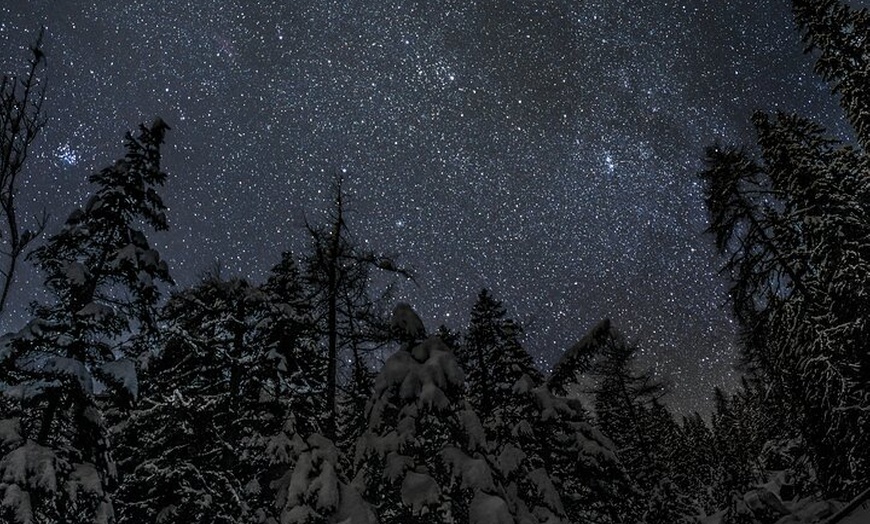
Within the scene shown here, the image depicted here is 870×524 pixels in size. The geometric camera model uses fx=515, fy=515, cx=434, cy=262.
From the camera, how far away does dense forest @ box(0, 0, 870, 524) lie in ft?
24.5

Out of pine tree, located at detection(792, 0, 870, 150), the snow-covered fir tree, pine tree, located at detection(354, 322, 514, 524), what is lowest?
pine tree, located at detection(354, 322, 514, 524)

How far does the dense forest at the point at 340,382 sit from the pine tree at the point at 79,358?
36 millimetres

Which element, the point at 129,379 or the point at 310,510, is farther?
the point at 129,379

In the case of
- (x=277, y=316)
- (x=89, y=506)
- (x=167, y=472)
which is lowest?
(x=89, y=506)

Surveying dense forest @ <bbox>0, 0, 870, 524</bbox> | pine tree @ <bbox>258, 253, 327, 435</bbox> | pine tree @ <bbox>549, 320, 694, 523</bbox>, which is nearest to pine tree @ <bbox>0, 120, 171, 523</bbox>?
dense forest @ <bbox>0, 0, 870, 524</bbox>

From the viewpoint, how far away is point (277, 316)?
12.2m

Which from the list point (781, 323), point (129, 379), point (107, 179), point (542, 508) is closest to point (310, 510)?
point (129, 379)

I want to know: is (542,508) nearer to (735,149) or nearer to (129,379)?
(129,379)

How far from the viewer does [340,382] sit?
1249cm

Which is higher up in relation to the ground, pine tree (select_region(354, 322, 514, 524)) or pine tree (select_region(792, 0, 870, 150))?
pine tree (select_region(792, 0, 870, 150))

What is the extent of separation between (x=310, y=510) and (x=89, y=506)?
3576 millimetres

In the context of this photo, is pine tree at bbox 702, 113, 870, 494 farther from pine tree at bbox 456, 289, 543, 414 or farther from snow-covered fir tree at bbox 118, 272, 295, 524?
snow-covered fir tree at bbox 118, 272, 295, 524

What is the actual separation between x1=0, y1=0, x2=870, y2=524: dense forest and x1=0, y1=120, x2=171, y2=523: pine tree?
0.04 meters

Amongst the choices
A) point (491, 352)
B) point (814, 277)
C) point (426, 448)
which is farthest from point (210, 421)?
point (814, 277)
